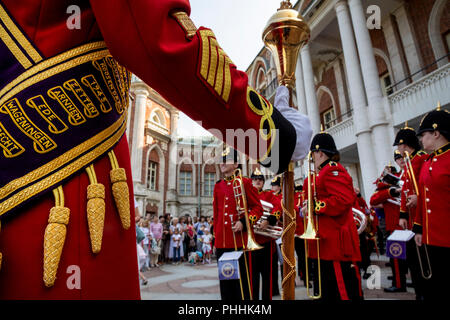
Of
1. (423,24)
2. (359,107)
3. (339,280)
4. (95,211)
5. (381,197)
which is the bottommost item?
(339,280)

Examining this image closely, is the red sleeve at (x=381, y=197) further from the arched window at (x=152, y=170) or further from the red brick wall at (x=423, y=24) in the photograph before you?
the arched window at (x=152, y=170)

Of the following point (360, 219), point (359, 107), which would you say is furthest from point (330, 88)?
point (360, 219)

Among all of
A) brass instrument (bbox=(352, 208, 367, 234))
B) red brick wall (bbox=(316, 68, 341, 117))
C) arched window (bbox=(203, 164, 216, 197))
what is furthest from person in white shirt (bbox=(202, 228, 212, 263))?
arched window (bbox=(203, 164, 216, 197))

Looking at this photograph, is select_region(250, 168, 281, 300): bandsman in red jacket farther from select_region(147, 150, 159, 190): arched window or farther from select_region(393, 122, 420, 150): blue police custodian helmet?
select_region(147, 150, 159, 190): arched window

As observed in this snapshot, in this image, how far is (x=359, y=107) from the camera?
10.7m

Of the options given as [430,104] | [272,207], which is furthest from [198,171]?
[272,207]

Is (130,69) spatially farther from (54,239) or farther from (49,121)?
(54,239)

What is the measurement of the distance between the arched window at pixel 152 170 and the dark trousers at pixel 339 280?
21.9m

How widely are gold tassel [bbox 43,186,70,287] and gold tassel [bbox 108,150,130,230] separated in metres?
0.15

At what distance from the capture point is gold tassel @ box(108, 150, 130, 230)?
877 mm

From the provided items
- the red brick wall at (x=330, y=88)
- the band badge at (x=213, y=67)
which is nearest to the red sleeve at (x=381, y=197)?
the band badge at (x=213, y=67)

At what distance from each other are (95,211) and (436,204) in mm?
3378

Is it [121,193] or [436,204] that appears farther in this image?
[436,204]

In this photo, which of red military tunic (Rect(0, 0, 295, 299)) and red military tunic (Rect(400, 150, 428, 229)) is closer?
red military tunic (Rect(0, 0, 295, 299))
